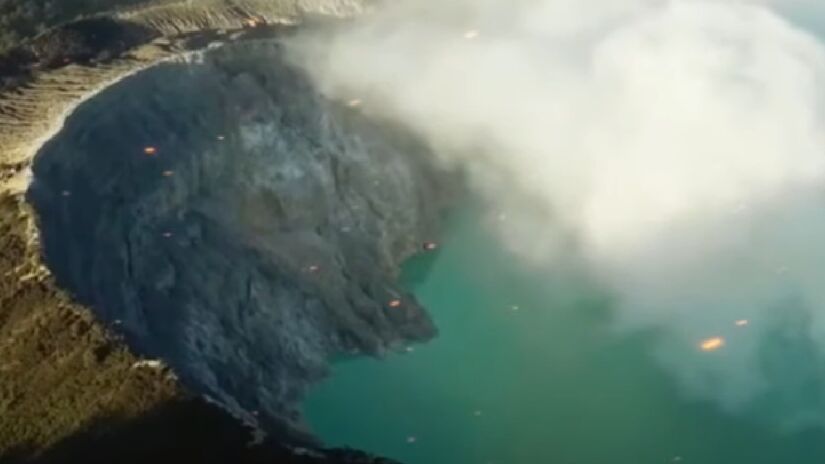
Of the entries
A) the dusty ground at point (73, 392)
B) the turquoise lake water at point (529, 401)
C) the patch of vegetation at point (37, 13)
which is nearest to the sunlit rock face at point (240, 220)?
the dusty ground at point (73, 392)

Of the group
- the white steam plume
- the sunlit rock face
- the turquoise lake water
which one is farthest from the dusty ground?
the white steam plume

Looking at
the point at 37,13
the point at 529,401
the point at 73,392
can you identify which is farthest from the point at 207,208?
the point at 37,13

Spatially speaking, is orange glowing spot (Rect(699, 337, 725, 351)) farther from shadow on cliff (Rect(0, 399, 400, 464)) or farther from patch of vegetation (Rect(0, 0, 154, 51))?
patch of vegetation (Rect(0, 0, 154, 51))

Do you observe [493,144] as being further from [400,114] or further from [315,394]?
[315,394]

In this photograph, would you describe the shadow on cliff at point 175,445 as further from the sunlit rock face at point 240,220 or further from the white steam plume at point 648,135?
the white steam plume at point 648,135

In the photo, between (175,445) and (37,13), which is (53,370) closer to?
(175,445)
